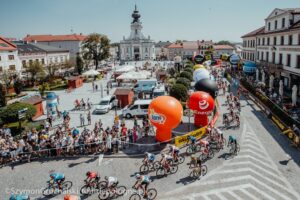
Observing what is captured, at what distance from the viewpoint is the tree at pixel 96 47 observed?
253 ft

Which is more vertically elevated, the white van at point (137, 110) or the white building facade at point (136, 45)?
the white building facade at point (136, 45)

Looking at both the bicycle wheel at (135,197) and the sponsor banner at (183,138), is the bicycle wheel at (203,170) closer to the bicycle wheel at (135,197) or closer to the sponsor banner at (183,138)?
the sponsor banner at (183,138)

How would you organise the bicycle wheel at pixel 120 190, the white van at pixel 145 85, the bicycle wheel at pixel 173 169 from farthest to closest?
the white van at pixel 145 85, the bicycle wheel at pixel 173 169, the bicycle wheel at pixel 120 190

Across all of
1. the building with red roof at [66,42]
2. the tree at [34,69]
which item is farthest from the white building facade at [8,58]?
the building with red roof at [66,42]

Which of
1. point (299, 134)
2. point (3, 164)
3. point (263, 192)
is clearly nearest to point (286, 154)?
point (299, 134)

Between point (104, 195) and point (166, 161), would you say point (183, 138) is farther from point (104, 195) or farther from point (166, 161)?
point (104, 195)

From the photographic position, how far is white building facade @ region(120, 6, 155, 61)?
140 meters

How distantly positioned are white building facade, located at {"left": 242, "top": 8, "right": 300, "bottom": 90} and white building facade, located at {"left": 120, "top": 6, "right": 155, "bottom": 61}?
9344 cm

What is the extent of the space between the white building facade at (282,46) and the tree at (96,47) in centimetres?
4391

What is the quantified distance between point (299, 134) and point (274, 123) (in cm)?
524

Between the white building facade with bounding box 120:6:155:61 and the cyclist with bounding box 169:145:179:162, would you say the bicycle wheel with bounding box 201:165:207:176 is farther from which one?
the white building facade with bounding box 120:6:155:61

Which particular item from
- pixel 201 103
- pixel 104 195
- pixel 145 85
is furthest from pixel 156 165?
pixel 145 85

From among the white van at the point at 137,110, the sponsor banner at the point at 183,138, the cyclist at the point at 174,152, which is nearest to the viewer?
the cyclist at the point at 174,152

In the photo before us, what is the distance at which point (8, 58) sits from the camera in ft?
179
